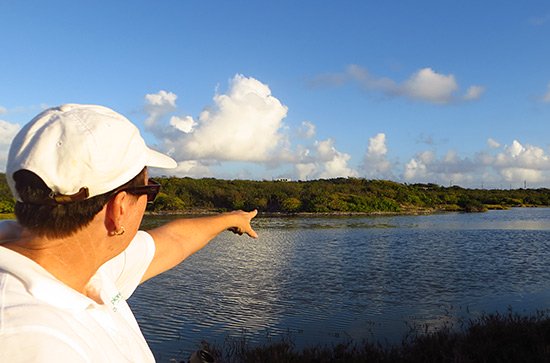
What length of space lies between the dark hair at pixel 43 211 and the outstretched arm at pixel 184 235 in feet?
3.67

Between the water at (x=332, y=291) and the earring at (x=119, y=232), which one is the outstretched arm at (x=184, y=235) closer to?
the earring at (x=119, y=232)

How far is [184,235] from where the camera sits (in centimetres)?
272

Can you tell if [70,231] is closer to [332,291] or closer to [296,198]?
[332,291]

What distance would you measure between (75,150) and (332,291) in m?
14.7

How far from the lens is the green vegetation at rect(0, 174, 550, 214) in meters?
65.8

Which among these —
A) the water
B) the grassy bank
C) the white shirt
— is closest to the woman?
the white shirt

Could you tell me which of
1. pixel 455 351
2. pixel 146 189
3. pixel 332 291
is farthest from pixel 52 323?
pixel 332 291

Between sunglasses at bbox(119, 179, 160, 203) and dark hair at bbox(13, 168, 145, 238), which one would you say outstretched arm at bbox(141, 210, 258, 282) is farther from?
dark hair at bbox(13, 168, 145, 238)

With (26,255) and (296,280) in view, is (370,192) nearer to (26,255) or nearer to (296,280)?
(296,280)

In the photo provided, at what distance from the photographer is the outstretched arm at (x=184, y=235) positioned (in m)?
2.50

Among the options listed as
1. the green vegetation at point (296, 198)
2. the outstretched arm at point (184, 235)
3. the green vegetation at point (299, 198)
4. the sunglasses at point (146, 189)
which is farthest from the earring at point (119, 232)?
the green vegetation at point (299, 198)

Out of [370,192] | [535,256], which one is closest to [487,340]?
[535,256]

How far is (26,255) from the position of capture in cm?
129

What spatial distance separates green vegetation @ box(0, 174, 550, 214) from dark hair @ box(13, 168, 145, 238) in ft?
196
